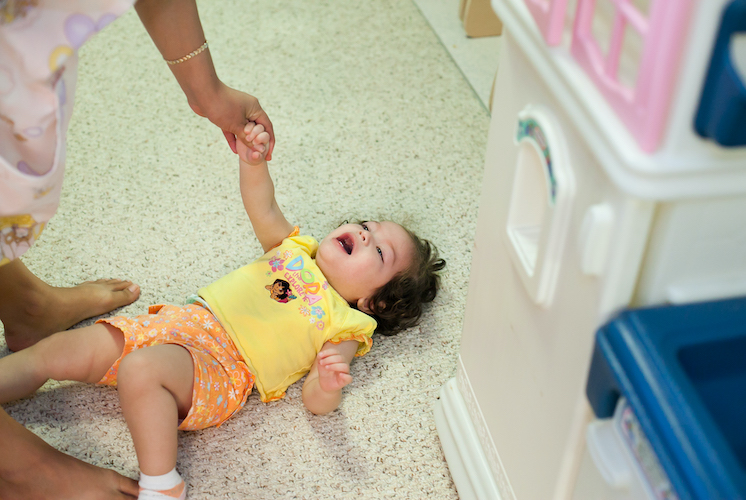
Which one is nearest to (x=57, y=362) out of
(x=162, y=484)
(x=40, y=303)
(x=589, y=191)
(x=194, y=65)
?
(x=40, y=303)

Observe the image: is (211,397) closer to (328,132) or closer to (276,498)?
(276,498)

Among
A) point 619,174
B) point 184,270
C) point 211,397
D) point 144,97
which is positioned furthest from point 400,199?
point 619,174

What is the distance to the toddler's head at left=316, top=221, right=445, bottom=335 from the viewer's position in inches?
43.3

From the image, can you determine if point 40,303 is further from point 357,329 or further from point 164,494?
point 357,329

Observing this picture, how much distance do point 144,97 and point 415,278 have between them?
90 cm

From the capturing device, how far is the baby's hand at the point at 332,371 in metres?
0.93

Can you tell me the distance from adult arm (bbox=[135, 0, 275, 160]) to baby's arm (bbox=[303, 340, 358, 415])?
34 cm

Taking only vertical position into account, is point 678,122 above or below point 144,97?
above

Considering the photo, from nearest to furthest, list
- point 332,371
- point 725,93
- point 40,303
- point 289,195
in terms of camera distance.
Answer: point 725,93
point 332,371
point 40,303
point 289,195

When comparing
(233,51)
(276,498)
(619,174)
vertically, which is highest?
(619,174)

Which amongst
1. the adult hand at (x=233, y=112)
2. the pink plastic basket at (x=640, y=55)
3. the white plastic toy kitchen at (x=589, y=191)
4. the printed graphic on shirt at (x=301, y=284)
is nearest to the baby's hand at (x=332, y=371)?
the printed graphic on shirt at (x=301, y=284)

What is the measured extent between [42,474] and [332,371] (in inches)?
15.1

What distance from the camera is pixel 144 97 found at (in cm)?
162

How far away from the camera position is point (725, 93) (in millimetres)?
404
